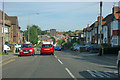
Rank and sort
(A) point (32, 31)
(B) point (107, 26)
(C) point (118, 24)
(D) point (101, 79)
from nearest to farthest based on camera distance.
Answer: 1. (D) point (101, 79)
2. (C) point (118, 24)
3. (B) point (107, 26)
4. (A) point (32, 31)

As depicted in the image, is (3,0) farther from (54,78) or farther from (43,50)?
(54,78)

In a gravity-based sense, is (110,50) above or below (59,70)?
above

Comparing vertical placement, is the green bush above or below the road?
above

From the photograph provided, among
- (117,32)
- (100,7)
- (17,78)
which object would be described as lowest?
(17,78)

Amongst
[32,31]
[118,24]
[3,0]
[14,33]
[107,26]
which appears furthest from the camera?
[32,31]

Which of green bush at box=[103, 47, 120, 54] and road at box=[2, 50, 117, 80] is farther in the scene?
green bush at box=[103, 47, 120, 54]

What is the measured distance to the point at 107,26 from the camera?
163ft

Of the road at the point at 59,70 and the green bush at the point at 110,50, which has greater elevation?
the green bush at the point at 110,50

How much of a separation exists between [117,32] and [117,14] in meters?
3.85

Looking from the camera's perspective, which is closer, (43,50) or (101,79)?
(101,79)

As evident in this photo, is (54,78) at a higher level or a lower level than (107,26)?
lower

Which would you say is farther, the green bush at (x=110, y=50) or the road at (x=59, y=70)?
the green bush at (x=110, y=50)

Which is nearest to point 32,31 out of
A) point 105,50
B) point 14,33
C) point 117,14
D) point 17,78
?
point 14,33

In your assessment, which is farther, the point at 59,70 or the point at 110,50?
the point at 110,50
